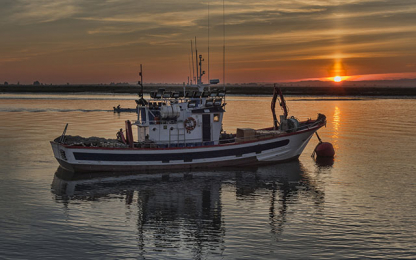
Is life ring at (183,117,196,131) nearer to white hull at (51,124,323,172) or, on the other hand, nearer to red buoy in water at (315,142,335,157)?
white hull at (51,124,323,172)

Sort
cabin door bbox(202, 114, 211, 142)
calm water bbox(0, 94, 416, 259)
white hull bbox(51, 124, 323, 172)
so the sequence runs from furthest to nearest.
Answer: cabin door bbox(202, 114, 211, 142) → white hull bbox(51, 124, 323, 172) → calm water bbox(0, 94, 416, 259)

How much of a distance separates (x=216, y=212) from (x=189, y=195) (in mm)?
3693

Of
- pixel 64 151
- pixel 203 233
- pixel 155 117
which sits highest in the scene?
pixel 155 117

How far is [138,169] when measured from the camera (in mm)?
31125

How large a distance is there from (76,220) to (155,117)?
42.4 ft

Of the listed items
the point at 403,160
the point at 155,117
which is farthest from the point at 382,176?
the point at 155,117

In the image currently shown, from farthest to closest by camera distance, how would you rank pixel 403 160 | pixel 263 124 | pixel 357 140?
pixel 263 124
pixel 357 140
pixel 403 160

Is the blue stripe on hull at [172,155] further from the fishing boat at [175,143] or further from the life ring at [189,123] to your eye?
the life ring at [189,123]

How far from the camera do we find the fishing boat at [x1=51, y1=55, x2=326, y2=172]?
99.9 feet

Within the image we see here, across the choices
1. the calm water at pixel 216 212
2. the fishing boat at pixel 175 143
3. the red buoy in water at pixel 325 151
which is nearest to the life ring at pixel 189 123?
the fishing boat at pixel 175 143

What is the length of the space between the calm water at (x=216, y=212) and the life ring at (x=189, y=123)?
10.8 feet

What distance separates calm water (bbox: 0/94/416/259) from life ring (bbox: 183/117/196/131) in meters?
3.28

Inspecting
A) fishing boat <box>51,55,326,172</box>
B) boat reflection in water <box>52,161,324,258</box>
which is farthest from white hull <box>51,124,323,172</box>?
boat reflection in water <box>52,161,324,258</box>

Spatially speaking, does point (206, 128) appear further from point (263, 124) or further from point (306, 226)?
point (263, 124)
